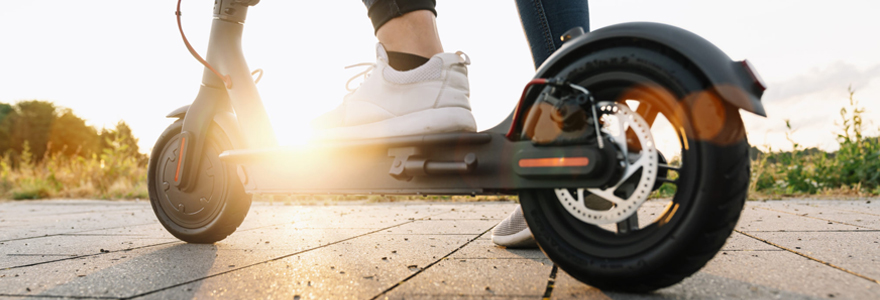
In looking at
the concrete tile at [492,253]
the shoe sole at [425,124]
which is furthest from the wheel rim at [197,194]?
the concrete tile at [492,253]

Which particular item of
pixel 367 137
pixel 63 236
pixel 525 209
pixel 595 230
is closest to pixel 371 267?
pixel 367 137

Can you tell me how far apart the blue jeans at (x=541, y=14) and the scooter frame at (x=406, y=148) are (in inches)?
14.5

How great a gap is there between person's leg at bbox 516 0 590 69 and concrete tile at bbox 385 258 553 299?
66 centimetres

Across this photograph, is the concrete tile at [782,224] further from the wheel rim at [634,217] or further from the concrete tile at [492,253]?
the wheel rim at [634,217]

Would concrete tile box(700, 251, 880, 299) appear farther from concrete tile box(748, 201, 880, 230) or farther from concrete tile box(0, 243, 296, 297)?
concrete tile box(0, 243, 296, 297)

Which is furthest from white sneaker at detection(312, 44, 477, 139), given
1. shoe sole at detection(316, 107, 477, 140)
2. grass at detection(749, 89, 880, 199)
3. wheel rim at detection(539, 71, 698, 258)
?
grass at detection(749, 89, 880, 199)

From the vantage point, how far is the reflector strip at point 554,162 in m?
1.05

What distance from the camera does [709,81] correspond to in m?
0.94

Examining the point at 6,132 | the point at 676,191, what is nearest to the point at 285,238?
the point at 676,191

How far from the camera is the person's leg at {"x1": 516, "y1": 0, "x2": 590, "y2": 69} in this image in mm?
1528

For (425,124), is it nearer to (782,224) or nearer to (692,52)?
(692,52)

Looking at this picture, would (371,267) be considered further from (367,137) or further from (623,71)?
(623,71)

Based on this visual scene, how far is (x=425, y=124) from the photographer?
133 cm

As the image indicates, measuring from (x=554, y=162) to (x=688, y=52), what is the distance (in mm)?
335
